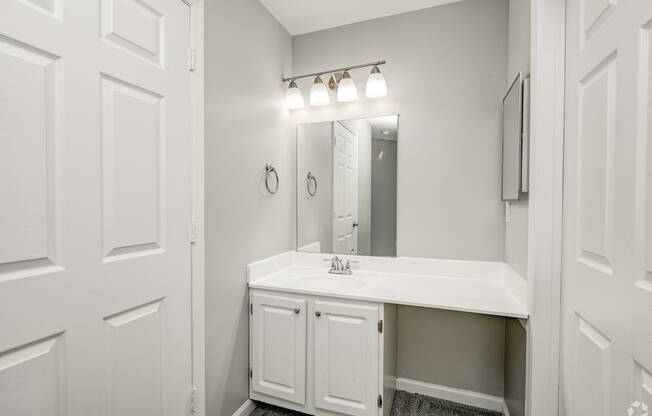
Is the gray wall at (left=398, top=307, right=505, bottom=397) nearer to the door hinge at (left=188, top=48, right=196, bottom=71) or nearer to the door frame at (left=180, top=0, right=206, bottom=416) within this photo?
the door frame at (left=180, top=0, right=206, bottom=416)

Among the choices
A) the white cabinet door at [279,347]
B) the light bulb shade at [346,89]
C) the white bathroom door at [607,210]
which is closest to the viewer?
the white bathroom door at [607,210]

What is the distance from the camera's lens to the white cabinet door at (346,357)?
161cm

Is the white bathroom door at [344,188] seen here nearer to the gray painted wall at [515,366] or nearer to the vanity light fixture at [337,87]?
the vanity light fixture at [337,87]

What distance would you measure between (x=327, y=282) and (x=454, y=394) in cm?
109

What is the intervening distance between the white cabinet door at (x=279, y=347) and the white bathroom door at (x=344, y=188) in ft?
2.05

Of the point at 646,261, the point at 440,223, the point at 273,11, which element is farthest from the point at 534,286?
the point at 273,11

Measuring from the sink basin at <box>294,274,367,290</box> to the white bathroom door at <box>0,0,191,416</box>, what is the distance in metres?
0.75

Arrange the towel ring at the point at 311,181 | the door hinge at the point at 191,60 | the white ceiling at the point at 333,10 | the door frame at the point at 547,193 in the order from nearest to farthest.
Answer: the door frame at the point at 547,193 → the door hinge at the point at 191,60 → the white ceiling at the point at 333,10 → the towel ring at the point at 311,181

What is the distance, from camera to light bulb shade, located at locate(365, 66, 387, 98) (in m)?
2.01

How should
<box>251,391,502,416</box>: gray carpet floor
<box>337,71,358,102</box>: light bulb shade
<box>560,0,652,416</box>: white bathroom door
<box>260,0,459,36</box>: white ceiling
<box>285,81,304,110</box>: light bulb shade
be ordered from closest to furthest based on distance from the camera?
<box>560,0,652,416</box>: white bathroom door
<box>251,391,502,416</box>: gray carpet floor
<box>260,0,459,36</box>: white ceiling
<box>337,71,358,102</box>: light bulb shade
<box>285,81,304,110</box>: light bulb shade

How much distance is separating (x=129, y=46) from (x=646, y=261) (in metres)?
1.72

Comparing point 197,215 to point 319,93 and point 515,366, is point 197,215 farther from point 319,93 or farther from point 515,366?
point 515,366

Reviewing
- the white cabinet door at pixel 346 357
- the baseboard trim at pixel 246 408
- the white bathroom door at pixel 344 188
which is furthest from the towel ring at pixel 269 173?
the baseboard trim at pixel 246 408

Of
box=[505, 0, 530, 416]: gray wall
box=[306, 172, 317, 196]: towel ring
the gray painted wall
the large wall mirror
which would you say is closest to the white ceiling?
box=[505, 0, 530, 416]: gray wall
